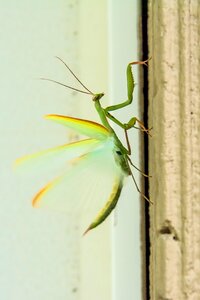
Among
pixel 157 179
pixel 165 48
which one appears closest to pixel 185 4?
pixel 165 48

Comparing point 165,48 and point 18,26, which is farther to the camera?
point 18,26

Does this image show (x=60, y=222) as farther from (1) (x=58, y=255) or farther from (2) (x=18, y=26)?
(2) (x=18, y=26)

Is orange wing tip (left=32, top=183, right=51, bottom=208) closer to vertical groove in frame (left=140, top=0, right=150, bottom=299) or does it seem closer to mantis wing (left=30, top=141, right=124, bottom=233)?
mantis wing (left=30, top=141, right=124, bottom=233)

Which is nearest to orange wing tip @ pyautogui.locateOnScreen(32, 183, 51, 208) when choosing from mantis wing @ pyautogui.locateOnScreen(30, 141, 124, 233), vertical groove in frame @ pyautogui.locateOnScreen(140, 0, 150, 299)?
mantis wing @ pyautogui.locateOnScreen(30, 141, 124, 233)

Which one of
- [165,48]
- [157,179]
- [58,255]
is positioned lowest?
[58,255]

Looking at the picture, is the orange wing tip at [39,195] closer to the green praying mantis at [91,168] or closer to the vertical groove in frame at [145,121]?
the green praying mantis at [91,168]
